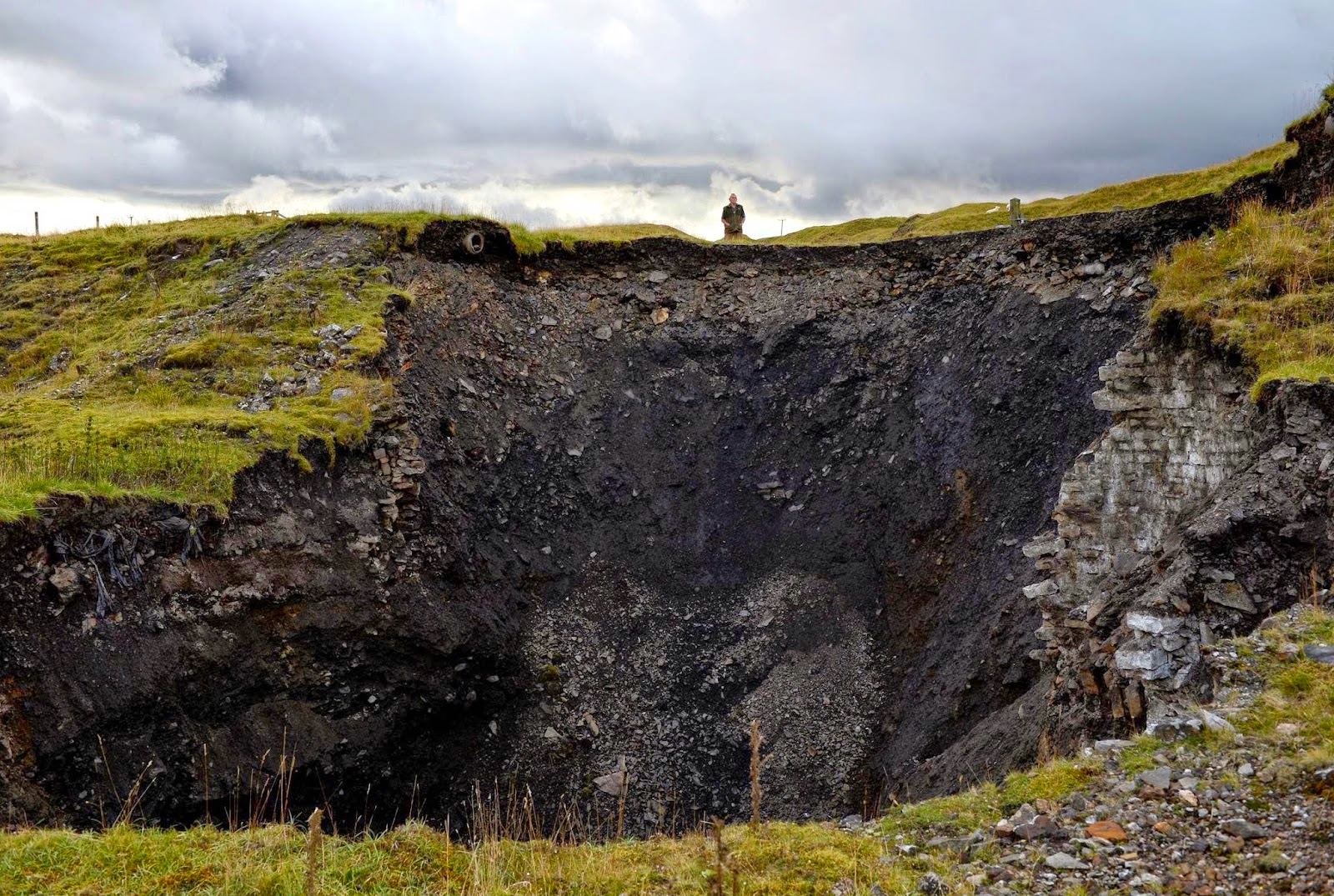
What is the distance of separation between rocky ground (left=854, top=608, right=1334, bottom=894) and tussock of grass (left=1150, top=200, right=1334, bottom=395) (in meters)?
5.26

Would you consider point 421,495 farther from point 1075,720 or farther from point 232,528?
point 1075,720

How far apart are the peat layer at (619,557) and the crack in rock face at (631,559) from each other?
0.06 metres

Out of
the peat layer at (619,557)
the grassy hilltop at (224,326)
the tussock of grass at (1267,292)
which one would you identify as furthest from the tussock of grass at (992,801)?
the grassy hilltop at (224,326)

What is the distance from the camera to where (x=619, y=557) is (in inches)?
781

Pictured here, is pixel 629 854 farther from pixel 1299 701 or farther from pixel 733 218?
pixel 733 218

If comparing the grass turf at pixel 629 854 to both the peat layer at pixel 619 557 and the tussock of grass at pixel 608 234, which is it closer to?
the peat layer at pixel 619 557

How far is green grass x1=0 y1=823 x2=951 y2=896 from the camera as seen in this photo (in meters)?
6.14

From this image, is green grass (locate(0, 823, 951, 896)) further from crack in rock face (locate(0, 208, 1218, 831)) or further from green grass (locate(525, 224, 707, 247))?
green grass (locate(525, 224, 707, 247))

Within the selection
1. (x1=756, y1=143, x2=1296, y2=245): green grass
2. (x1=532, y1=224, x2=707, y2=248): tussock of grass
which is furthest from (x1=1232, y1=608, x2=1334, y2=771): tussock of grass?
(x1=532, y1=224, x2=707, y2=248): tussock of grass

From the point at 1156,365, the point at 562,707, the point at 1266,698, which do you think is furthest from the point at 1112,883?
the point at 562,707

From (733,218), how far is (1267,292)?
18.0m

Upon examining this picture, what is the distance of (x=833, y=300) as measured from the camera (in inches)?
912

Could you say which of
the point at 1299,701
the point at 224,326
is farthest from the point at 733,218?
the point at 1299,701

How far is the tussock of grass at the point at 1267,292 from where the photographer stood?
11.3m
